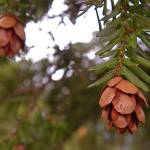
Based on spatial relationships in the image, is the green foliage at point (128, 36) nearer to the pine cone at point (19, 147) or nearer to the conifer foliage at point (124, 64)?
the conifer foliage at point (124, 64)

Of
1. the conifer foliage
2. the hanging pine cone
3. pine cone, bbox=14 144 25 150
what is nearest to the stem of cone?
A: the conifer foliage

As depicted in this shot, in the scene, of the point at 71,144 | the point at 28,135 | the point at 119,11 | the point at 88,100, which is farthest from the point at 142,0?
the point at 71,144

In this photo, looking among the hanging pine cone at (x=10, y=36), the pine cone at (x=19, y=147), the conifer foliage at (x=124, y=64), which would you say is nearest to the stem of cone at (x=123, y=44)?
the conifer foliage at (x=124, y=64)

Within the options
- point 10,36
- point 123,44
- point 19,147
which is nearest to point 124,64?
point 123,44

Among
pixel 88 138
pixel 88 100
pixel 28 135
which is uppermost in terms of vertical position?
pixel 28 135

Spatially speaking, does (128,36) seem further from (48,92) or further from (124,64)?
(48,92)

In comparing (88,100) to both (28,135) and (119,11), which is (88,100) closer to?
(28,135)

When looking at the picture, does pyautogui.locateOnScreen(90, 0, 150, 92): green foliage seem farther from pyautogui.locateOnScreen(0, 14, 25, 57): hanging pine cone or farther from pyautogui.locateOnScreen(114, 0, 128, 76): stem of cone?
pyautogui.locateOnScreen(0, 14, 25, 57): hanging pine cone
